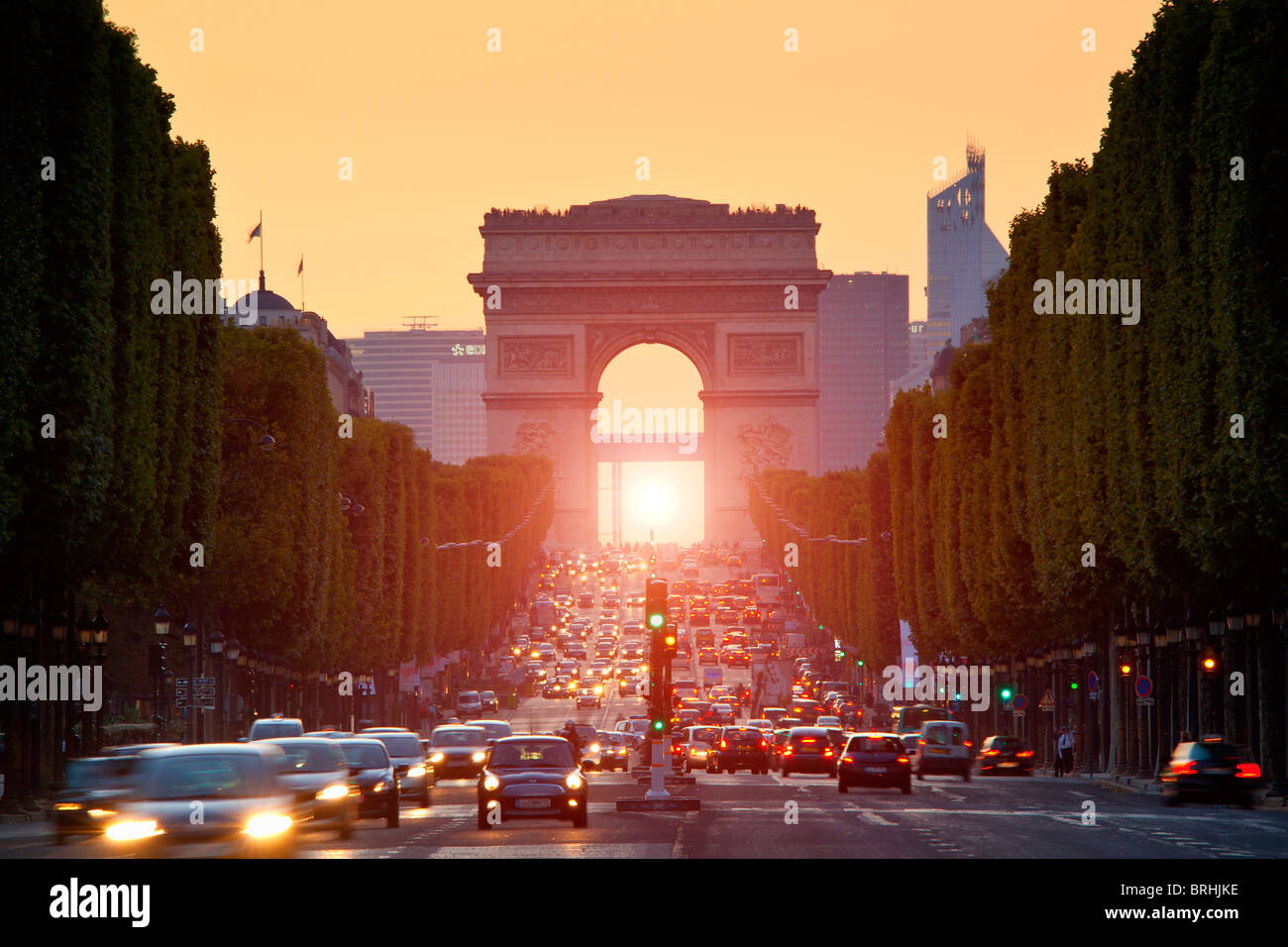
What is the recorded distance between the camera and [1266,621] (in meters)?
45.6

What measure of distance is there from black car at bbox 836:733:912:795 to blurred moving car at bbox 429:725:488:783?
34.7ft

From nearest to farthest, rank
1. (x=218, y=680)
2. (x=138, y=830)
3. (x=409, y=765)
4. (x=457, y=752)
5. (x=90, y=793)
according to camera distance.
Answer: (x=138, y=830)
(x=90, y=793)
(x=409, y=765)
(x=457, y=752)
(x=218, y=680)

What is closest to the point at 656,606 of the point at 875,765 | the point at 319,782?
the point at 319,782

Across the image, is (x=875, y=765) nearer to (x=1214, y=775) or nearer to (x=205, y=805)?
(x=1214, y=775)

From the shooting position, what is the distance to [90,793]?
2358cm

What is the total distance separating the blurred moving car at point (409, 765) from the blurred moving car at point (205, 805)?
18.0m

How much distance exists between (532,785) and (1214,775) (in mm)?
15516

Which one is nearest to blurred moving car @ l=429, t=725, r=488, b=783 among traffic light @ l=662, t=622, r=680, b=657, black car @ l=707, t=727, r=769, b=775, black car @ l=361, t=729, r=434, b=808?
black car @ l=361, t=729, r=434, b=808

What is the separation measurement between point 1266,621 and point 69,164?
1046 inches

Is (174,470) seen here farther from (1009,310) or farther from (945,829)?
(1009,310)

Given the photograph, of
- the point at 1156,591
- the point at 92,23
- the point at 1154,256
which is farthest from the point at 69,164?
the point at 1156,591

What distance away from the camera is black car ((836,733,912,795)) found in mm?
47969

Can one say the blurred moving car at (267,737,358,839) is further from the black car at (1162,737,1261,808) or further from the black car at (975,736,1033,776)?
the black car at (975,736,1033,776)

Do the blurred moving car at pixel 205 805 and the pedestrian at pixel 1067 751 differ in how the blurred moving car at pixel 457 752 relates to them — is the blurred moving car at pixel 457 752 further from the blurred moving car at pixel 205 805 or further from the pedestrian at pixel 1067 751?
the blurred moving car at pixel 205 805
